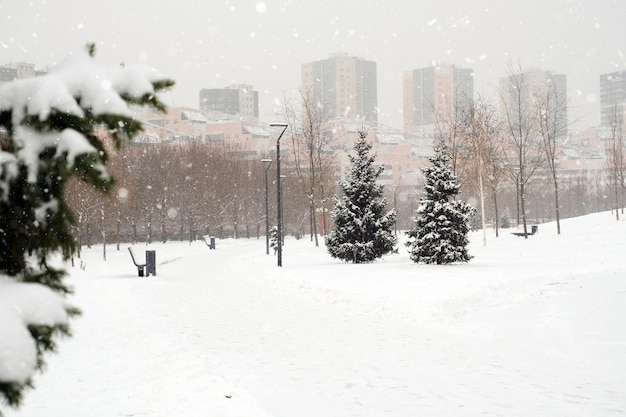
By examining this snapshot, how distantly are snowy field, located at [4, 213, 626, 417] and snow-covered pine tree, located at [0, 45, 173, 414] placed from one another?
91.3 inches

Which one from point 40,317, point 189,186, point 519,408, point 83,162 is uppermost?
point 189,186

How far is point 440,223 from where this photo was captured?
2373cm

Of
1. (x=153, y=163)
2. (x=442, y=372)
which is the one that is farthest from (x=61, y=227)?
(x=153, y=163)

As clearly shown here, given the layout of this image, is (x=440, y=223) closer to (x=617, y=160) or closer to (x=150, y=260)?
(x=150, y=260)

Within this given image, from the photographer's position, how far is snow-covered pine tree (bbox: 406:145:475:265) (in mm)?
23781

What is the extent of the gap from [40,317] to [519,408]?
5.74 metres

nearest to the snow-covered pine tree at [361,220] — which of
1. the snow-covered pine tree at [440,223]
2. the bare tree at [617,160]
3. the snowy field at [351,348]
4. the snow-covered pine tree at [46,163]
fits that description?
the snow-covered pine tree at [440,223]

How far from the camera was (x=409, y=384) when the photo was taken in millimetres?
7656

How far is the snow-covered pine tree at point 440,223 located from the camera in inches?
936

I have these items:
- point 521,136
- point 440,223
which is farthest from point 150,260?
point 521,136

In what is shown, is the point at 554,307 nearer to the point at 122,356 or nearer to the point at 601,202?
the point at 122,356

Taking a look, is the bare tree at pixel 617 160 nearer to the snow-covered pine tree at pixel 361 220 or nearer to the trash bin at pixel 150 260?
the snow-covered pine tree at pixel 361 220

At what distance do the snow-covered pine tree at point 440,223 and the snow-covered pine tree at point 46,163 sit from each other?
21620 mm

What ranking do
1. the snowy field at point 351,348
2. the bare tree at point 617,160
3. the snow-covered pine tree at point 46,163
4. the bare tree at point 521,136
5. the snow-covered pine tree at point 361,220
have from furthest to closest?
the bare tree at point 617,160, the bare tree at point 521,136, the snow-covered pine tree at point 361,220, the snowy field at point 351,348, the snow-covered pine tree at point 46,163
